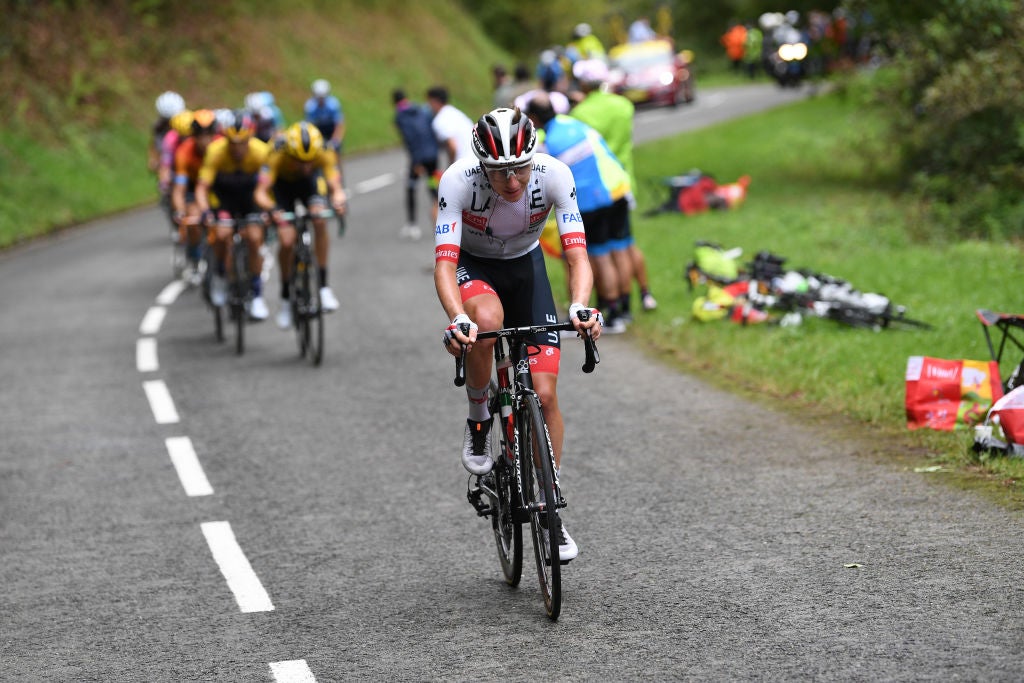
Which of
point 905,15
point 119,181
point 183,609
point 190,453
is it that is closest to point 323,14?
point 119,181

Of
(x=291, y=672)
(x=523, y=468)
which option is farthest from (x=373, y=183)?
(x=291, y=672)

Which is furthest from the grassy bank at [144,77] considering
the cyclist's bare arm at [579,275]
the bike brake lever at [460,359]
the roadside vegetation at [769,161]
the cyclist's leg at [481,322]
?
the bike brake lever at [460,359]

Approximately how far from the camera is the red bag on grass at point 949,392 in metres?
8.38

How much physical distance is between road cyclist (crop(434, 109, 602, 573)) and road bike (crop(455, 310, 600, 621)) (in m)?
0.08

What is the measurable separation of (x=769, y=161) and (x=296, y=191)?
15.5m

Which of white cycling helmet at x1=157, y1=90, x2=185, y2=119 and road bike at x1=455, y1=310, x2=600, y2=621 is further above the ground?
white cycling helmet at x1=157, y1=90, x2=185, y2=119

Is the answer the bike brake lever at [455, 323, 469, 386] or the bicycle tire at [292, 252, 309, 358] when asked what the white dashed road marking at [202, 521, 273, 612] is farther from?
the bicycle tire at [292, 252, 309, 358]

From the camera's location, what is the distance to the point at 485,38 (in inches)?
2269

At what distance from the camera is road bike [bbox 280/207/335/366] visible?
12.1 meters

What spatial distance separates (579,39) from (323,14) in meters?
15.2

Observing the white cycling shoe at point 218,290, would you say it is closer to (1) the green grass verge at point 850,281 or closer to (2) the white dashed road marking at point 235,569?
(1) the green grass verge at point 850,281

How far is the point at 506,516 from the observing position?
6.36 meters

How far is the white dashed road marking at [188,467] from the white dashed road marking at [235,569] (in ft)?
2.54

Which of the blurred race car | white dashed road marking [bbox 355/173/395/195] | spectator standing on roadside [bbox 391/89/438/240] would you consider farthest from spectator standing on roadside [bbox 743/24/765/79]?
spectator standing on roadside [bbox 391/89/438/240]
